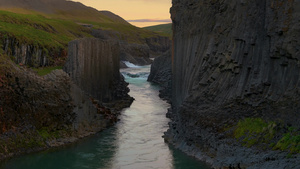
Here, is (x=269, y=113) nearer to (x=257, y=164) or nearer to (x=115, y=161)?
(x=257, y=164)

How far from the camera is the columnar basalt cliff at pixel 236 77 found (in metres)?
18.1

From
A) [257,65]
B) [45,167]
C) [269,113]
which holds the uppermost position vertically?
[257,65]

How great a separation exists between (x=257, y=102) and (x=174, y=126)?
6.41 metres

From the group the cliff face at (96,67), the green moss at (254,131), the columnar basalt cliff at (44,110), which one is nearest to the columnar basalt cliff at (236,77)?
the green moss at (254,131)

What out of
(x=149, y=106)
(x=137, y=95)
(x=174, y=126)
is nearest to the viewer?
(x=174, y=126)

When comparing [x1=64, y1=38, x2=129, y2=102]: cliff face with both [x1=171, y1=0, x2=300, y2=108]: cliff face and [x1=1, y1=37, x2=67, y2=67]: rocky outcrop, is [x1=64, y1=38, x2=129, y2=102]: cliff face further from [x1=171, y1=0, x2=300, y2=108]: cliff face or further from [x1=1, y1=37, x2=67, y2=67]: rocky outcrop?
[x1=171, y1=0, x2=300, y2=108]: cliff face

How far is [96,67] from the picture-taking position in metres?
32.1

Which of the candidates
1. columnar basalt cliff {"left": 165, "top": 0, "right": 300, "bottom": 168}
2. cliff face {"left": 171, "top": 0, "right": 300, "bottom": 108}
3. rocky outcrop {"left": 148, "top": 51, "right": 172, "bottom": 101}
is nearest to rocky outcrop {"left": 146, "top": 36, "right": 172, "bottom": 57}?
rocky outcrop {"left": 148, "top": 51, "right": 172, "bottom": 101}

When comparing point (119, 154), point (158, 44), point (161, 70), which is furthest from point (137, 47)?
point (119, 154)

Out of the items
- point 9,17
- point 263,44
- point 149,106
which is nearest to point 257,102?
point 263,44

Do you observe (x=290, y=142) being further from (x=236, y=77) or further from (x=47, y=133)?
(x=47, y=133)

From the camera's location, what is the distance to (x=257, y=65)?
19906mm

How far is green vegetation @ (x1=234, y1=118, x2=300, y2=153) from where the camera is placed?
16875mm

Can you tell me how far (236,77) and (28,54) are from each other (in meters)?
16.2
